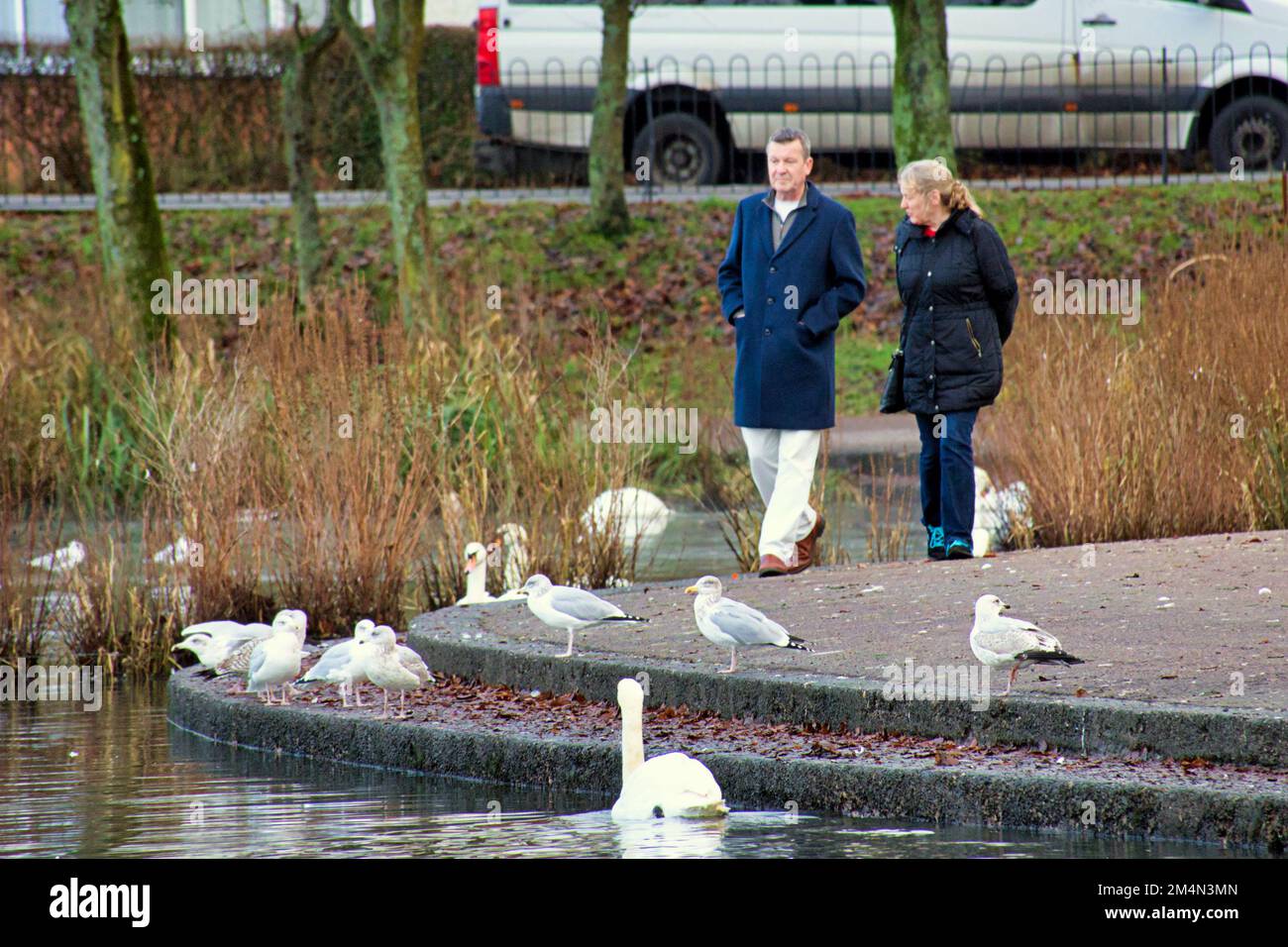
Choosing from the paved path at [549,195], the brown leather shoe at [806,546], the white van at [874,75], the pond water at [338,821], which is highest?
the white van at [874,75]

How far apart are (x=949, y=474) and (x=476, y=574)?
2.19m

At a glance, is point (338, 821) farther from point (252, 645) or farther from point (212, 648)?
point (212, 648)

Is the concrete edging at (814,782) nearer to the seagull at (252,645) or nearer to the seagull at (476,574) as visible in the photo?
the seagull at (252,645)

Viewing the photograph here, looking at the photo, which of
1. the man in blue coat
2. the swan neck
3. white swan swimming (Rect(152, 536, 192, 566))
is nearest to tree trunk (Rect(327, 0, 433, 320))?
white swan swimming (Rect(152, 536, 192, 566))

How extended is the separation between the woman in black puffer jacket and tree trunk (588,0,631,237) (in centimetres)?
1150

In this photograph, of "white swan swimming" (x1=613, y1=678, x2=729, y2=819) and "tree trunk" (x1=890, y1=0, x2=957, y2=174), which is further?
"tree trunk" (x1=890, y1=0, x2=957, y2=174)

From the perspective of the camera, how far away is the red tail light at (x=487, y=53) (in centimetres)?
2158

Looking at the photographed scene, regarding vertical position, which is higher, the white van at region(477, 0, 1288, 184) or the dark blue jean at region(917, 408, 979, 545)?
the white van at region(477, 0, 1288, 184)

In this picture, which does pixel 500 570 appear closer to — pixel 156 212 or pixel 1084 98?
pixel 156 212

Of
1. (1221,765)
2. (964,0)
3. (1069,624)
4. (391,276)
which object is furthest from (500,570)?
(964,0)

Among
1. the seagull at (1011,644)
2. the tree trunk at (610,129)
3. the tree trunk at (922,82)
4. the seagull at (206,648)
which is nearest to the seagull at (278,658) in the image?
the seagull at (206,648)

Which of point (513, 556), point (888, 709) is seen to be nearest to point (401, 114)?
point (513, 556)

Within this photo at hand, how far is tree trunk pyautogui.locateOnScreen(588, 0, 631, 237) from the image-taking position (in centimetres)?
1986

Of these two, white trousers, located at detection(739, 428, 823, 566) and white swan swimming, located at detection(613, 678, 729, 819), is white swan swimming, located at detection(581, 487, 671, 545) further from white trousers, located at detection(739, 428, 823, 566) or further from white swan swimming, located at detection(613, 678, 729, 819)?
white swan swimming, located at detection(613, 678, 729, 819)
